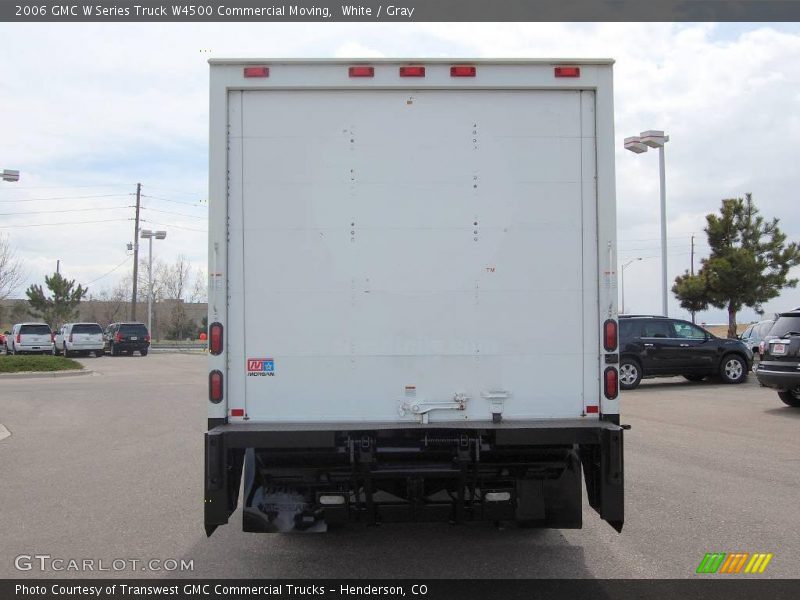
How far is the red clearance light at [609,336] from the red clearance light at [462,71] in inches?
74.4

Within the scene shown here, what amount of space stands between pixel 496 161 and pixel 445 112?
48 cm

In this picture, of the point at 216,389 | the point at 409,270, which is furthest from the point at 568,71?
the point at 216,389

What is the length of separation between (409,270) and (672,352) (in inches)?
568

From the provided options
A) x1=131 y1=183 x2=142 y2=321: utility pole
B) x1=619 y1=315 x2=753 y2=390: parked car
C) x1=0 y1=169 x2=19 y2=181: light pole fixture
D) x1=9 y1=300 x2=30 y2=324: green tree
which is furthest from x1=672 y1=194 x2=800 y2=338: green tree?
x1=9 y1=300 x2=30 y2=324: green tree

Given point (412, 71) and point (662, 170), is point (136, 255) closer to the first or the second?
point (662, 170)

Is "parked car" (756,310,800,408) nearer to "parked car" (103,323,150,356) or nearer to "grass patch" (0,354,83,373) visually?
"grass patch" (0,354,83,373)

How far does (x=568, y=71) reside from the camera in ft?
15.8

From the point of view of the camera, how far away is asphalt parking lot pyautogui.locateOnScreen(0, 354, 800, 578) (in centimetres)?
514

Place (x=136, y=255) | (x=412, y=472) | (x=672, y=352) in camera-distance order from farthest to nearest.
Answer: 1. (x=136, y=255)
2. (x=672, y=352)
3. (x=412, y=472)

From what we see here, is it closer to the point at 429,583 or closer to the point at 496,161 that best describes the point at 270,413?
the point at 429,583

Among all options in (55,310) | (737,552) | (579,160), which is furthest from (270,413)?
(55,310)

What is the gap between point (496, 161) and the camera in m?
4.81

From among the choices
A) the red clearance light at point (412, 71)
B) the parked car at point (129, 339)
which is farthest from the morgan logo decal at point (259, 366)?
the parked car at point (129, 339)

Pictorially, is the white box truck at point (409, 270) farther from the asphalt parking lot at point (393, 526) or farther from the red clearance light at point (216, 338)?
the asphalt parking lot at point (393, 526)
